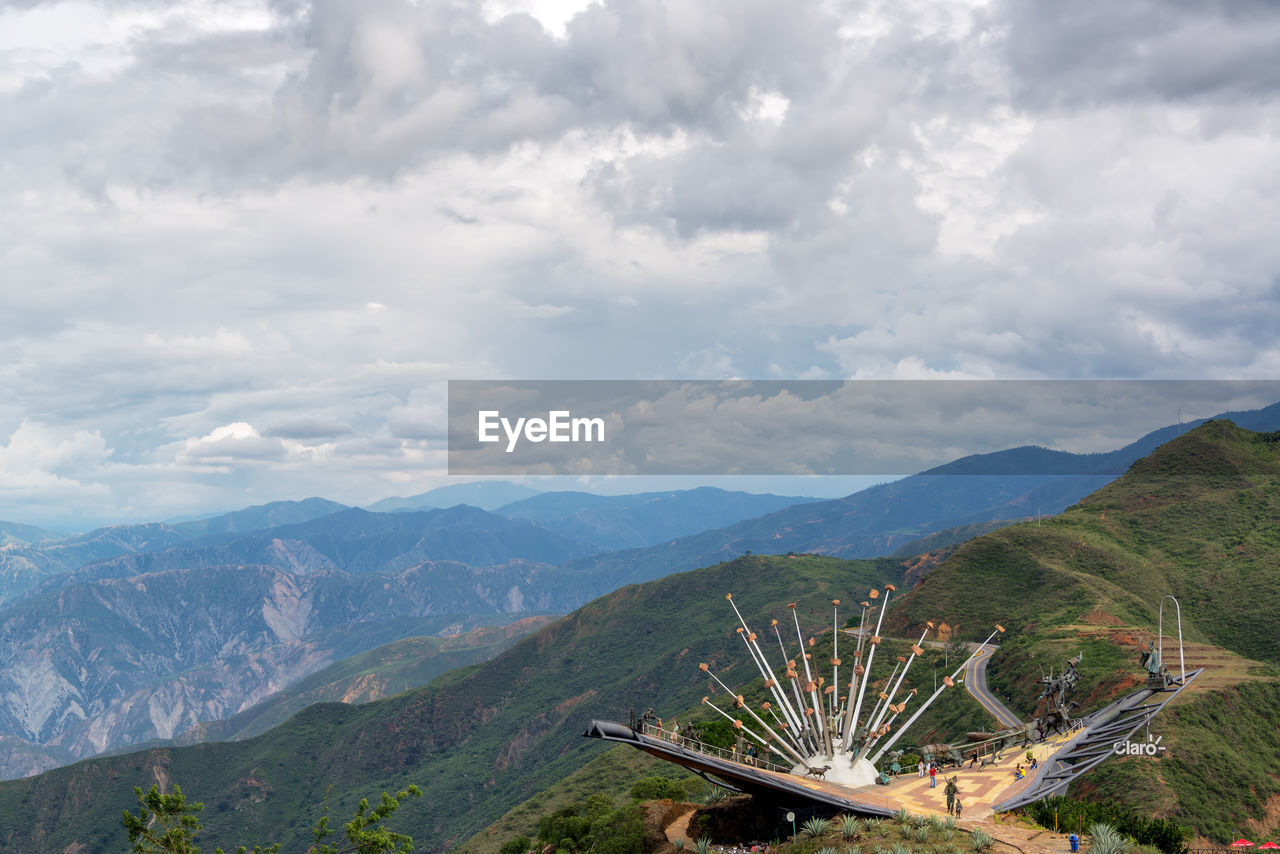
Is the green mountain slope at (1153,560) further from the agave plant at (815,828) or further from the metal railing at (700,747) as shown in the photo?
the agave plant at (815,828)

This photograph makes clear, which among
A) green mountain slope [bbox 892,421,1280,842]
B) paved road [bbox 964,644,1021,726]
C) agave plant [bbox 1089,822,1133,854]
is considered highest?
agave plant [bbox 1089,822,1133,854]

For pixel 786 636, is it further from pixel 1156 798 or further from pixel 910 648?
pixel 1156 798

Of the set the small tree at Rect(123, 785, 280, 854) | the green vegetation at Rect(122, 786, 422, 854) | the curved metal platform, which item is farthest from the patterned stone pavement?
the small tree at Rect(123, 785, 280, 854)

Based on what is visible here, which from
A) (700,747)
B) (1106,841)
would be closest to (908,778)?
(700,747)

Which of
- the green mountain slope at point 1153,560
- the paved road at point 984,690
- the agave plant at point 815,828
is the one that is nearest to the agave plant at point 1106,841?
the agave plant at point 815,828

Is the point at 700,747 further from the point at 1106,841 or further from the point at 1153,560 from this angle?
the point at 1153,560

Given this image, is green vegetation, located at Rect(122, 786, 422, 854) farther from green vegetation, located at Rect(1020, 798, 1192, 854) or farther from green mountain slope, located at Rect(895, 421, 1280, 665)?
green mountain slope, located at Rect(895, 421, 1280, 665)
